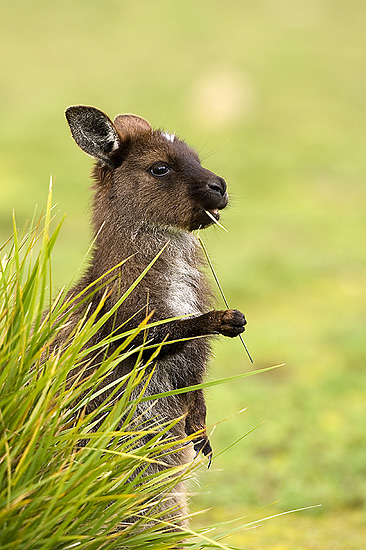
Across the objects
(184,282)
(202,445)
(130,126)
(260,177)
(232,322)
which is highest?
(130,126)

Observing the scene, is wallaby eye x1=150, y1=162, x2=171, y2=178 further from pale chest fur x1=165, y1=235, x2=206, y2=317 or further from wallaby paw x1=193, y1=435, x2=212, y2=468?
wallaby paw x1=193, y1=435, x2=212, y2=468

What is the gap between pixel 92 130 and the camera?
4.23 m

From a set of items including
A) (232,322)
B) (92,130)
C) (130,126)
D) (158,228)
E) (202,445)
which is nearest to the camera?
(232,322)

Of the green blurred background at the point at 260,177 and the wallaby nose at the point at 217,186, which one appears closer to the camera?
the wallaby nose at the point at 217,186

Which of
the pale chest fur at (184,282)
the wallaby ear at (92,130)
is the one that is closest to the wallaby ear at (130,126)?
the wallaby ear at (92,130)

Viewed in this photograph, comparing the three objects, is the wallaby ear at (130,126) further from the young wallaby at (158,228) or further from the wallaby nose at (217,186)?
the wallaby nose at (217,186)

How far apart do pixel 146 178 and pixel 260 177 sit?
2101cm

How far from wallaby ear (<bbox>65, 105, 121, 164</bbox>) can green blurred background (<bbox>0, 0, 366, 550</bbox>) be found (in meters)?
0.81

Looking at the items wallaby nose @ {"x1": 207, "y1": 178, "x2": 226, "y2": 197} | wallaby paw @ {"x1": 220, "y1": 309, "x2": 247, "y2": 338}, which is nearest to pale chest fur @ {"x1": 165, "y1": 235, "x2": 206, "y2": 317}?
wallaby nose @ {"x1": 207, "y1": 178, "x2": 226, "y2": 197}

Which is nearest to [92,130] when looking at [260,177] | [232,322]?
[232,322]

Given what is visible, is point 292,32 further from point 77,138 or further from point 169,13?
point 77,138

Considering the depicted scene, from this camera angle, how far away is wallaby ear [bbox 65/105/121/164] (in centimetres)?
416

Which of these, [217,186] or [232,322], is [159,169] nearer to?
[217,186]

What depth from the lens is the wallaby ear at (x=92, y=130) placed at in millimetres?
4160
